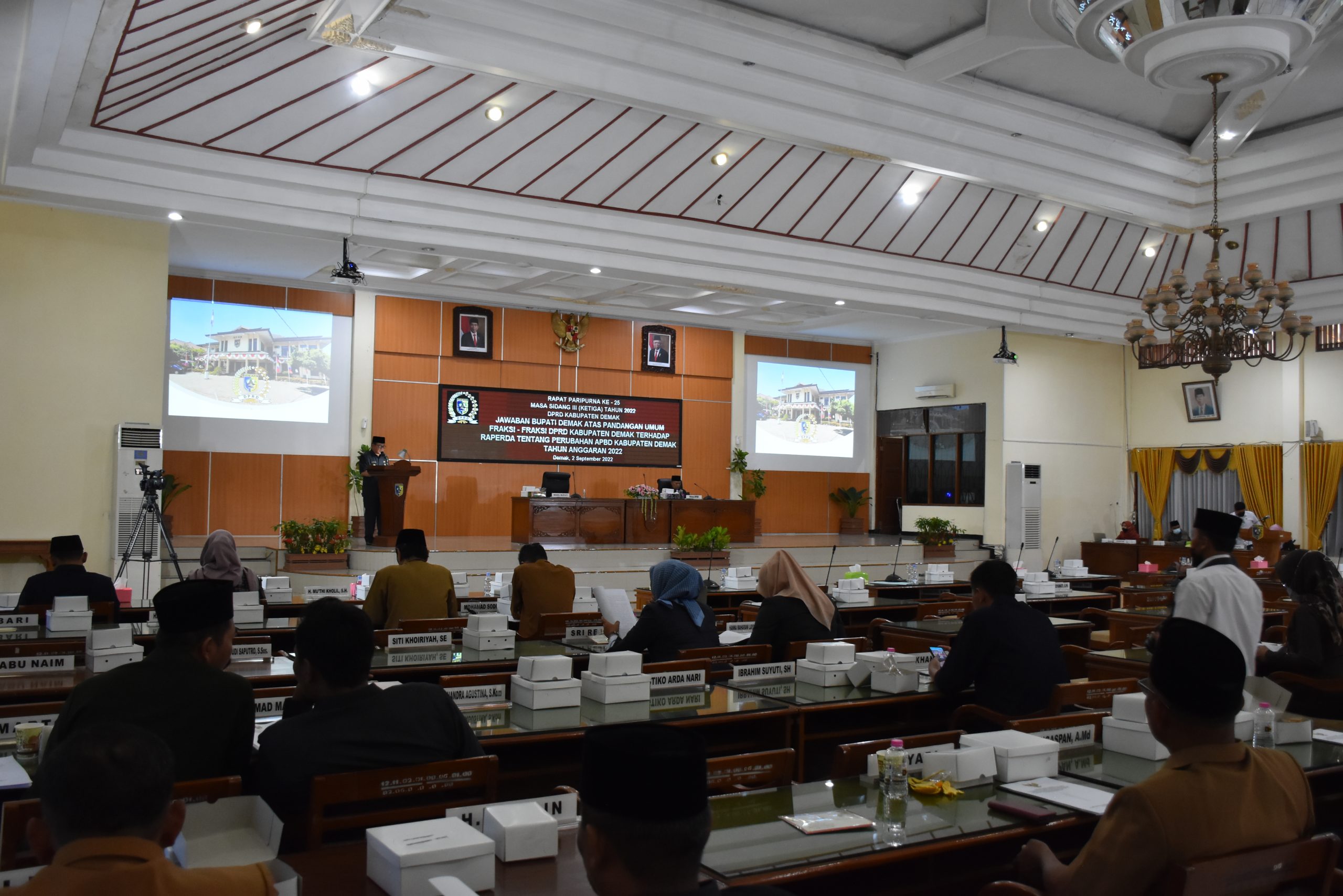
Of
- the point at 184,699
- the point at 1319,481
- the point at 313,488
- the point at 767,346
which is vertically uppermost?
the point at 767,346

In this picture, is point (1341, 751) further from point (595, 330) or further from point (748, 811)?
point (595, 330)

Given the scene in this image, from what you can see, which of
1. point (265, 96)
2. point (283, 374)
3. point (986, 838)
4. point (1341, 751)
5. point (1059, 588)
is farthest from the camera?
point (283, 374)

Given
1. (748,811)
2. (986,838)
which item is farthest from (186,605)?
(986,838)

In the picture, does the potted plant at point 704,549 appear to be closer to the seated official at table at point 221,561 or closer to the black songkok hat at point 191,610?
the seated official at table at point 221,561

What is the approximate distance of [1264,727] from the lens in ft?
10.9

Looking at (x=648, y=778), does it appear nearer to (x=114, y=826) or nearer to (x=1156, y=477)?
(x=114, y=826)

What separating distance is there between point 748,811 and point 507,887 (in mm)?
693

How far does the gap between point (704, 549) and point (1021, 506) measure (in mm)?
5855

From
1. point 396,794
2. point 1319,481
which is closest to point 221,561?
point 396,794

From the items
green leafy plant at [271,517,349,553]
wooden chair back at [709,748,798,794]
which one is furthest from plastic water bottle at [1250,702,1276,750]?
green leafy plant at [271,517,349,553]

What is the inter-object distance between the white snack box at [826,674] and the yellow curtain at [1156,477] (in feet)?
44.6

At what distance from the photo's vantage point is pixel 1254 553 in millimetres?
13438

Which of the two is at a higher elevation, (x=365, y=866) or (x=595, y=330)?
(x=595, y=330)

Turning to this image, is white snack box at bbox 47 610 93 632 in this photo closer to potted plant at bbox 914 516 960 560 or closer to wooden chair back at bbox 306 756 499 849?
wooden chair back at bbox 306 756 499 849
